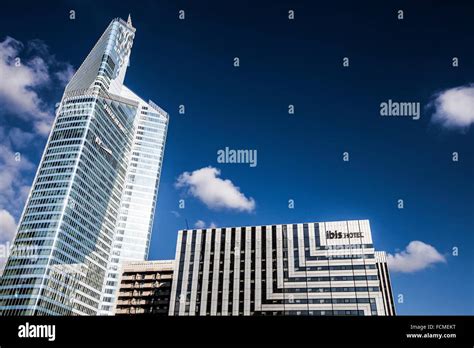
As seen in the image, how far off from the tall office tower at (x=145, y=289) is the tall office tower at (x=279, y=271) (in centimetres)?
3248

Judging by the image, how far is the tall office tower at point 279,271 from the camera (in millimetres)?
79750

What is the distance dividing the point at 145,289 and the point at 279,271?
5422 cm

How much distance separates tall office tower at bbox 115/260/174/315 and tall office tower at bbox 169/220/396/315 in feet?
107

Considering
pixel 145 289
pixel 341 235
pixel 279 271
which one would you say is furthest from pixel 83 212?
pixel 341 235

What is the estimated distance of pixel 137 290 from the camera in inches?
4700

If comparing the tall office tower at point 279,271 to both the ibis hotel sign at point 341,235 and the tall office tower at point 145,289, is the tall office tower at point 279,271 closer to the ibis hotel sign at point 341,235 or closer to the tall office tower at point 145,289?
the ibis hotel sign at point 341,235

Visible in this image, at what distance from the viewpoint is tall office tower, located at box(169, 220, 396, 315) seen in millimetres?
79750

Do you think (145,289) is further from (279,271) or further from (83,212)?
(279,271)

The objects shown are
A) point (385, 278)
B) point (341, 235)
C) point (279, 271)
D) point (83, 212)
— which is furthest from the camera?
point (385, 278)

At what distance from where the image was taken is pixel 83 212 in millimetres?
145500

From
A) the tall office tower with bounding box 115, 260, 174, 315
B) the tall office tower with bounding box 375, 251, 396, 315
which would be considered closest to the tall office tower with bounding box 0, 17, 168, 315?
the tall office tower with bounding box 115, 260, 174, 315

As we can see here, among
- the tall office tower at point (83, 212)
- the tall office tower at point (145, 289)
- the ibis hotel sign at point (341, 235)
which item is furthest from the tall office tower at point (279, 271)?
the tall office tower at point (83, 212)

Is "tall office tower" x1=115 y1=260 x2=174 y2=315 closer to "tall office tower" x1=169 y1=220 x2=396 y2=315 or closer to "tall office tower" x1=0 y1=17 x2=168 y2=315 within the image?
"tall office tower" x1=0 y1=17 x2=168 y2=315
